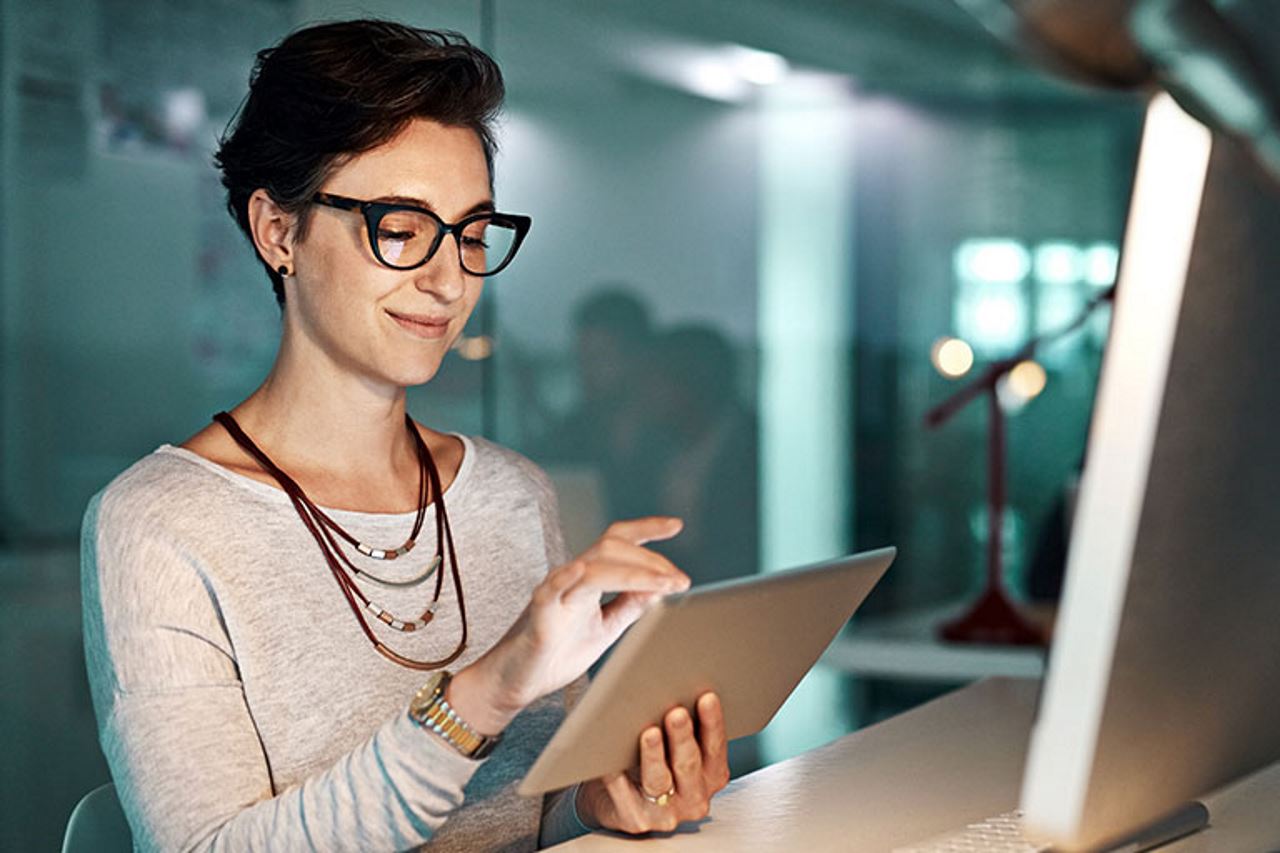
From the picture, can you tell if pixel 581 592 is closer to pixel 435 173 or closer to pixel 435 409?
pixel 435 173

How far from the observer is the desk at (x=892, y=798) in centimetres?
111

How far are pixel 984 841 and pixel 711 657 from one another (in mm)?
232

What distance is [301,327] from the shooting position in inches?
55.6

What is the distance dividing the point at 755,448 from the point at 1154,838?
337 centimetres

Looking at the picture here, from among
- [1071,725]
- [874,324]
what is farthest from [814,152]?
[1071,725]

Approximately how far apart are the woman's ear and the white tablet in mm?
600

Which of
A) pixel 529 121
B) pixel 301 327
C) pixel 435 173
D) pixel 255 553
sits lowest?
pixel 255 553

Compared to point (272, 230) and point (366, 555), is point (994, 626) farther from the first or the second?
point (272, 230)

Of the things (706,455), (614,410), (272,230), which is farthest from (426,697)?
(706,455)

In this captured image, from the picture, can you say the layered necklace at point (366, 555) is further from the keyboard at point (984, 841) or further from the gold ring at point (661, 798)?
the keyboard at point (984, 841)

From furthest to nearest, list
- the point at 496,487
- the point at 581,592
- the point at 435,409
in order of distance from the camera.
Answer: the point at 435,409, the point at 496,487, the point at 581,592

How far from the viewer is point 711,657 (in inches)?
40.2

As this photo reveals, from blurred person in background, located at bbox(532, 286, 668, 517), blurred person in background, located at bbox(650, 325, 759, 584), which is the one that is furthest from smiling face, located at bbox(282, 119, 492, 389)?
blurred person in background, located at bbox(650, 325, 759, 584)

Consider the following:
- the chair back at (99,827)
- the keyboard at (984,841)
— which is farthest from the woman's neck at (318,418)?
the keyboard at (984,841)
